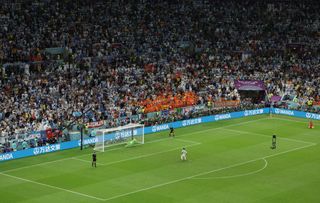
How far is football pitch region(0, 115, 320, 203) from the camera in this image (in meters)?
39.8

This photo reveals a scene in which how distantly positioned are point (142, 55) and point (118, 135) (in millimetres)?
21016

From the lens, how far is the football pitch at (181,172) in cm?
3978

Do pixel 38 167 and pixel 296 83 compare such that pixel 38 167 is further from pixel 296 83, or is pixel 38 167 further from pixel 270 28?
pixel 270 28

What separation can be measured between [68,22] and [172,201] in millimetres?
37233

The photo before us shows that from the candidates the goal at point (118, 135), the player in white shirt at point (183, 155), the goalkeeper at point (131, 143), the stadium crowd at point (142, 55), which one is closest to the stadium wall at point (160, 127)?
the goal at point (118, 135)

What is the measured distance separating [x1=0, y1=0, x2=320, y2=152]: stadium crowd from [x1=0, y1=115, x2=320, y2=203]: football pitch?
6.45m

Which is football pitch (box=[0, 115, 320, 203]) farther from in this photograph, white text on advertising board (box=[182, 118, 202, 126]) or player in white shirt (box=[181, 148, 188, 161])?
white text on advertising board (box=[182, 118, 202, 126])

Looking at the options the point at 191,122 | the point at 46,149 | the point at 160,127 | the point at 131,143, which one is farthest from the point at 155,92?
the point at 46,149

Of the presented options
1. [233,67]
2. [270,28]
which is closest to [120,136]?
[233,67]

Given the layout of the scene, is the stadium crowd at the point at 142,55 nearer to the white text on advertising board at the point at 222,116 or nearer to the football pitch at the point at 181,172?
the white text on advertising board at the point at 222,116

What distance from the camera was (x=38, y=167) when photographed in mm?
46688

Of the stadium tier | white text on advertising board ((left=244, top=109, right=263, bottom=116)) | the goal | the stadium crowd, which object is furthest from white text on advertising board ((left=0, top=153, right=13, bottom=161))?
white text on advertising board ((left=244, top=109, right=263, bottom=116))

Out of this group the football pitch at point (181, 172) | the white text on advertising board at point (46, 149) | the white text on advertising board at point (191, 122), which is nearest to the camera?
the football pitch at point (181, 172)

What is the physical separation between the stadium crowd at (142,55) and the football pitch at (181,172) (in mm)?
6448
